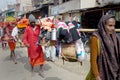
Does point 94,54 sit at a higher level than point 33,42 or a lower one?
higher

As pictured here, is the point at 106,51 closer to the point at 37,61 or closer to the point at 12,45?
the point at 37,61

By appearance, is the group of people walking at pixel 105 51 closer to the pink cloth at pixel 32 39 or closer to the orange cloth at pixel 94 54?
the orange cloth at pixel 94 54

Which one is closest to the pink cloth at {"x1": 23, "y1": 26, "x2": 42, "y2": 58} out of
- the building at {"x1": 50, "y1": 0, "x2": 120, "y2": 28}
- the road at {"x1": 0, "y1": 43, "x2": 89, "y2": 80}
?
the road at {"x1": 0, "y1": 43, "x2": 89, "y2": 80}

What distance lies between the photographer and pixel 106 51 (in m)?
4.27

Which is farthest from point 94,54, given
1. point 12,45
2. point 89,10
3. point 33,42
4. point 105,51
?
point 89,10

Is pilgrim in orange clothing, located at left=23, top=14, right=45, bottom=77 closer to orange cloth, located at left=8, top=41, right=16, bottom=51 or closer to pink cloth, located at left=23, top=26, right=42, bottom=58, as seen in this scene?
pink cloth, located at left=23, top=26, right=42, bottom=58

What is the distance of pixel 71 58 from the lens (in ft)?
22.0

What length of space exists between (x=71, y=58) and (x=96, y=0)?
761 inches

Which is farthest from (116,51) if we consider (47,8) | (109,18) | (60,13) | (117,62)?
(47,8)

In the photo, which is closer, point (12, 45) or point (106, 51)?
point (106, 51)

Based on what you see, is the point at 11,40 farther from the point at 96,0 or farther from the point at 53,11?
the point at 53,11

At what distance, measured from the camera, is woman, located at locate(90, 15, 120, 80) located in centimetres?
422

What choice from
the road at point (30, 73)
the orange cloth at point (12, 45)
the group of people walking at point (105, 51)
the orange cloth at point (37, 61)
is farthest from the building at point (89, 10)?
the group of people walking at point (105, 51)

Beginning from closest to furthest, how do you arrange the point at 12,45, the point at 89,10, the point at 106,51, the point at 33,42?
the point at 106,51, the point at 33,42, the point at 12,45, the point at 89,10
